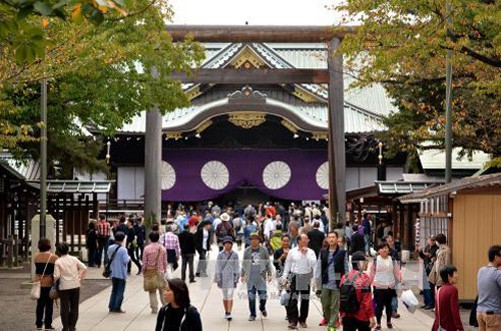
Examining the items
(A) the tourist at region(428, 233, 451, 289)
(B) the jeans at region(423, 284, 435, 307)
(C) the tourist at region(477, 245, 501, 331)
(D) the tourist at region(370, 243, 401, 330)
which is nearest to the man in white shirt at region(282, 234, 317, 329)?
(D) the tourist at region(370, 243, 401, 330)

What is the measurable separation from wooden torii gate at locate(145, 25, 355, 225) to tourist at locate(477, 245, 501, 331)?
14853mm

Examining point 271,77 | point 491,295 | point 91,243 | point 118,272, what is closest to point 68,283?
point 118,272

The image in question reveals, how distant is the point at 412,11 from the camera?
14.0 meters

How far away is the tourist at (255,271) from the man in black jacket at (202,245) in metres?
5.66

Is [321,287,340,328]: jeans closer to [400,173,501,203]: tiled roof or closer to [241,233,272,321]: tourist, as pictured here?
[241,233,272,321]: tourist

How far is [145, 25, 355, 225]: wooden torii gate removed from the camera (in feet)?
81.3

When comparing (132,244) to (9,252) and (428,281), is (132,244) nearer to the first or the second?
(9,252)

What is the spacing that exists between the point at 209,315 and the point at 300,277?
7.04 feet

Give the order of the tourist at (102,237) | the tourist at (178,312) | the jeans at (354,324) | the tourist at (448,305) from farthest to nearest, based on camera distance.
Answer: the tourist at (102,237) < the jeans at (354,324) < the tourist at (448,305) < the tourist at (178,312)

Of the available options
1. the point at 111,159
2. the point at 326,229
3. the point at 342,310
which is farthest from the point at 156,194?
the point at 111,159

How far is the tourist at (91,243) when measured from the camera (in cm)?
2396

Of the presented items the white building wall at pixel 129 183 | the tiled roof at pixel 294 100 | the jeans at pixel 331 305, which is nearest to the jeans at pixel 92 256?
the jeans at pixel 331 305

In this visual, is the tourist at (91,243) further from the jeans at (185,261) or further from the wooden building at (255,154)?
the wooden building at (255,154)

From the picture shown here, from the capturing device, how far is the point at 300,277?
13.5 metres
